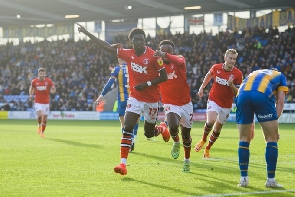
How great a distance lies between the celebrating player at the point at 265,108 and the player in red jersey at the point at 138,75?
2145 mm

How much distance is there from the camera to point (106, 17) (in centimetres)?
5138

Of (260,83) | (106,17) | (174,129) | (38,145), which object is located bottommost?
(38,145)

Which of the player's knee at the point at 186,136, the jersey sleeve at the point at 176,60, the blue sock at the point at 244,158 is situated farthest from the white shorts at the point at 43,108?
the blue sock at the point at 244,158

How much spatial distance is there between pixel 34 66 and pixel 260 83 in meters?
46.4

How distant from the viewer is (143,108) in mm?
10867

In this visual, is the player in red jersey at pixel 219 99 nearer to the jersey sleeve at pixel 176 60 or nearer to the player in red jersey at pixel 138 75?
the jersey sleeve at pixel 176 60

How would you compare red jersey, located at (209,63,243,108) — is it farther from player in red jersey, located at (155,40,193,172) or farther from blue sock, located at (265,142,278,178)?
blue sock, located at (265,142,278,178)

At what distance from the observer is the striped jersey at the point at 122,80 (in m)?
16.3

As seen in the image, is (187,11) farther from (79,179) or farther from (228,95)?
(79,179)

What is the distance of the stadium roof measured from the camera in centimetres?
4375

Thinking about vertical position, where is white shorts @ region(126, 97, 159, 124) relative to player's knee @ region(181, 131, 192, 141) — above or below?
above

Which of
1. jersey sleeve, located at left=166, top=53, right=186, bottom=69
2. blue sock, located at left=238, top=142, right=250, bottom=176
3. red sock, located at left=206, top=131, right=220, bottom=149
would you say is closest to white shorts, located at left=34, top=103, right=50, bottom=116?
red sock, located at left=206, top=131, right=220, bottom=149

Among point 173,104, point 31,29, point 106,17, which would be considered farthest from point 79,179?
point 31,29

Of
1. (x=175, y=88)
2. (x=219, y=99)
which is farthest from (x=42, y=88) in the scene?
(x=175, y=88)
